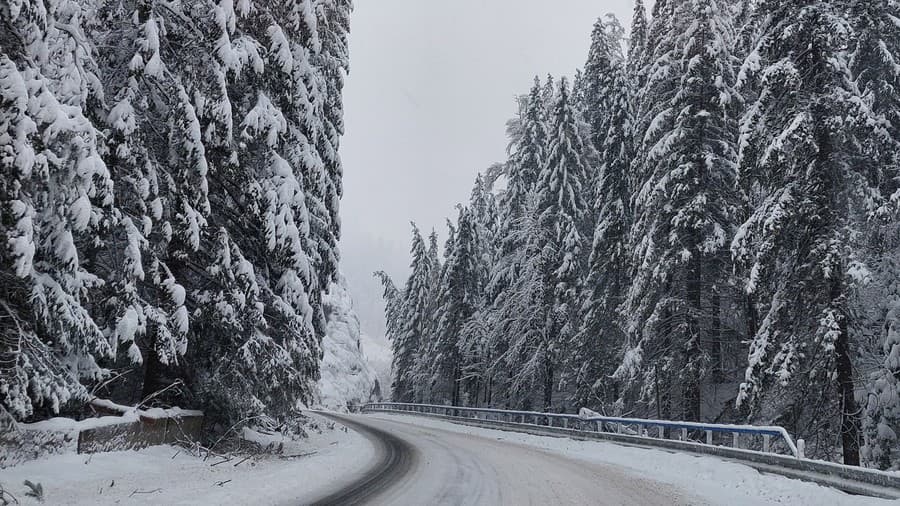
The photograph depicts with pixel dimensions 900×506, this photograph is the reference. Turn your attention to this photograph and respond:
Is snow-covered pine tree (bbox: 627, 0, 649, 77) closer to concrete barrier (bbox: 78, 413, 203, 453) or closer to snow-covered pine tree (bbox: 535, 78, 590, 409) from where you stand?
snow-covered pine tree (bbox: 535, 78, 590, 409)

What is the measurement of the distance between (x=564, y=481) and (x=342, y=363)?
54029mm

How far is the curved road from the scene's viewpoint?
7934 mm

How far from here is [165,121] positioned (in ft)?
34.9

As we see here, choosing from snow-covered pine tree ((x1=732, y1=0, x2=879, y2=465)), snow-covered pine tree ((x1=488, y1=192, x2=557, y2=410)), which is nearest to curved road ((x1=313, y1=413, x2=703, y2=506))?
snow-covered pine tree ((x1=732, y1=0, x2=879, y2=465))

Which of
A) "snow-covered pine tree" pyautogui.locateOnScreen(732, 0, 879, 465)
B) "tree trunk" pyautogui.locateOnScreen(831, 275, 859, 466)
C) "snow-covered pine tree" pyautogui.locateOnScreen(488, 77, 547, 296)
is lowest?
"tree trunk" pyautogui.locateOnScreen(831, 275, 859, 466)

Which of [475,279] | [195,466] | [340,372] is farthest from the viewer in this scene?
[340,372]

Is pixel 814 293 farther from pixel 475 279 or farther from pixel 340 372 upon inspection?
pixel 340 372

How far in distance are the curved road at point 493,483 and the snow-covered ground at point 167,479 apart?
744 mm

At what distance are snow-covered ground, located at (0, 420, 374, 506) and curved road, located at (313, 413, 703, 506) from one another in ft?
2.44

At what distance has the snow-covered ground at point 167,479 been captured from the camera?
645 cm

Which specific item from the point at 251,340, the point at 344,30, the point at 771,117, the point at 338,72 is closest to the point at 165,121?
the point at 251,340

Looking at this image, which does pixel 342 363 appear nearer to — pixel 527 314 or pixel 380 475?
pixel 527 314

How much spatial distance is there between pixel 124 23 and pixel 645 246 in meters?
16.3

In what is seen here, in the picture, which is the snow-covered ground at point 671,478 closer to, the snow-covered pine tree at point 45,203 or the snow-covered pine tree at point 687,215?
the snow-covered pine tree at point 687,215
